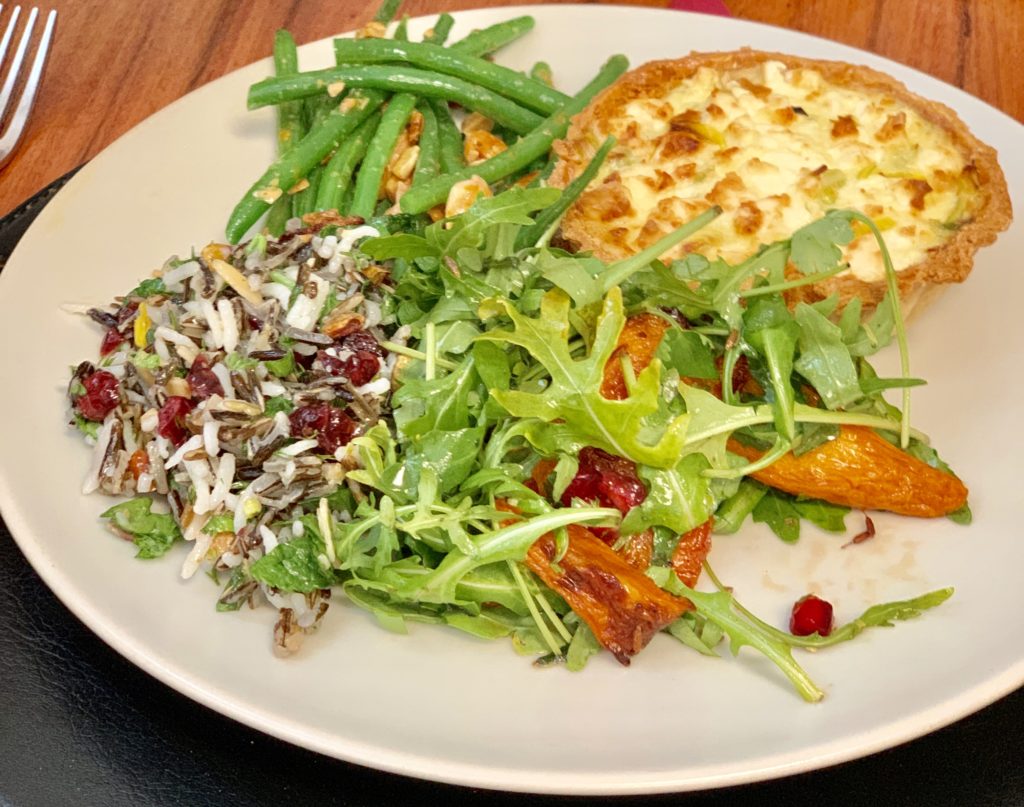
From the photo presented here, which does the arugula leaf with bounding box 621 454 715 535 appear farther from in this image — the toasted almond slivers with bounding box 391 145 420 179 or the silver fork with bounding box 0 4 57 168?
the silver fork with bounding box 0 4 57 168

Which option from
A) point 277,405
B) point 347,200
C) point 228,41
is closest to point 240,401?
point 277,405

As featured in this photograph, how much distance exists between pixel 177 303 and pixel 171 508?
658 millimetres

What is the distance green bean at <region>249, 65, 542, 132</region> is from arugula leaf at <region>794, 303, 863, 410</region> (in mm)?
1633

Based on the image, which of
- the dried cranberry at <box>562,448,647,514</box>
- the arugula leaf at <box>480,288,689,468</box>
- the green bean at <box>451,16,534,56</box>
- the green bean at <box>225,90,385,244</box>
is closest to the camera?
the arugula leaf at <box>480,288,689,468</box>

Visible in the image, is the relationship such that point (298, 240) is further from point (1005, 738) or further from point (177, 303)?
point (1005, 738)

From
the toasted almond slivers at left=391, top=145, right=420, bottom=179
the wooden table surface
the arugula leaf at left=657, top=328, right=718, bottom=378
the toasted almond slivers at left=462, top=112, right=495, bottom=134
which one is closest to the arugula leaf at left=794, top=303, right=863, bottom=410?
the arugula leaf at left=657, top=328, right=718, bottom=378

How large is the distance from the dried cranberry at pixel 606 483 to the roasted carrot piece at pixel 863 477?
1.04 ft

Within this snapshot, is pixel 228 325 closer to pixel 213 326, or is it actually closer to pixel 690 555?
pixel 213 326

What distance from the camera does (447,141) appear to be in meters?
3.70

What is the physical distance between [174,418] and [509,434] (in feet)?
3.04

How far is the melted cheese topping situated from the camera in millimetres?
2936

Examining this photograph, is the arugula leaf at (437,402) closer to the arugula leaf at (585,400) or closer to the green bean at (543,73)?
the arugula leaf at (585,400)

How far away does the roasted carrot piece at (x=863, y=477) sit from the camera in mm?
2416

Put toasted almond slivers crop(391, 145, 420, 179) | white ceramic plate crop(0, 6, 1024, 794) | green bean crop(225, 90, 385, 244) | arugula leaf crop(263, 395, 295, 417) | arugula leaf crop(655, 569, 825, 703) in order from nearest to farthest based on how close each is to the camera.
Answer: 1. white ceramic plate crop(0, 6, 1024, 794)
2. arugula leaf crop(655, 569, 825, 703)
3. arugula leaf crop(263, 395, 295, 417)
4. green bean crop(225, 90, 385, 244)
5. toasted almond slivers crop(391, 145, 420, 179)
